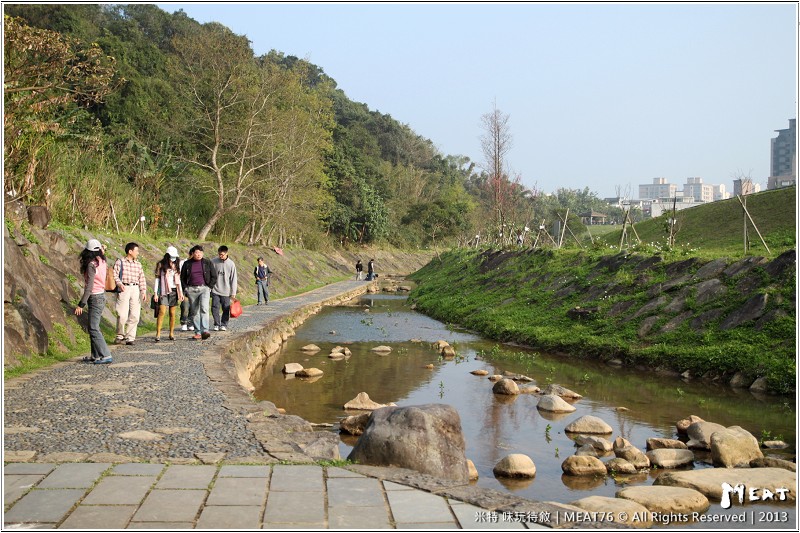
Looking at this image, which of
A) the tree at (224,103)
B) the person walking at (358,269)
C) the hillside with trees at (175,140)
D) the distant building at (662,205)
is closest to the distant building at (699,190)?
the distant building at (662,205)

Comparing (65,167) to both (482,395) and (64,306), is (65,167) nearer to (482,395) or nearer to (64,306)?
(64,306)

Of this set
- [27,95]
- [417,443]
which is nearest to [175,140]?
[27,95]

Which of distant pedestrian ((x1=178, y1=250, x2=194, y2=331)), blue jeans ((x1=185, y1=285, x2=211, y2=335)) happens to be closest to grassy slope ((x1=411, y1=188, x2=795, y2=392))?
blue jeans ((x1=185, y1=285, x2=211, y2=335))

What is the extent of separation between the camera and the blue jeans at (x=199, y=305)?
14211 mm

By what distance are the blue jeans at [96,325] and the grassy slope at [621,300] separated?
10057 mm

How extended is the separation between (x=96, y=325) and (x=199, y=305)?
11.5 ft

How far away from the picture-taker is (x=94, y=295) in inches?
434

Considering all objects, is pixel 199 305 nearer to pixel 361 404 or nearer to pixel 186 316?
pixel 186 316

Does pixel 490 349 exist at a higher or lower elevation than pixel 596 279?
lower

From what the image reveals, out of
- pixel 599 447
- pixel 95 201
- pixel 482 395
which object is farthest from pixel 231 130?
pixel 599 447

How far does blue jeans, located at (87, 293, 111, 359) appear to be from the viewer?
35.8ft

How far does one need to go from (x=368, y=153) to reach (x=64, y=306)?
64578mm

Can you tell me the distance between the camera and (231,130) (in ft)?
112

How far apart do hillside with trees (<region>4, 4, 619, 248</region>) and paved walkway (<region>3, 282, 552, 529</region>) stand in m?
8.37
